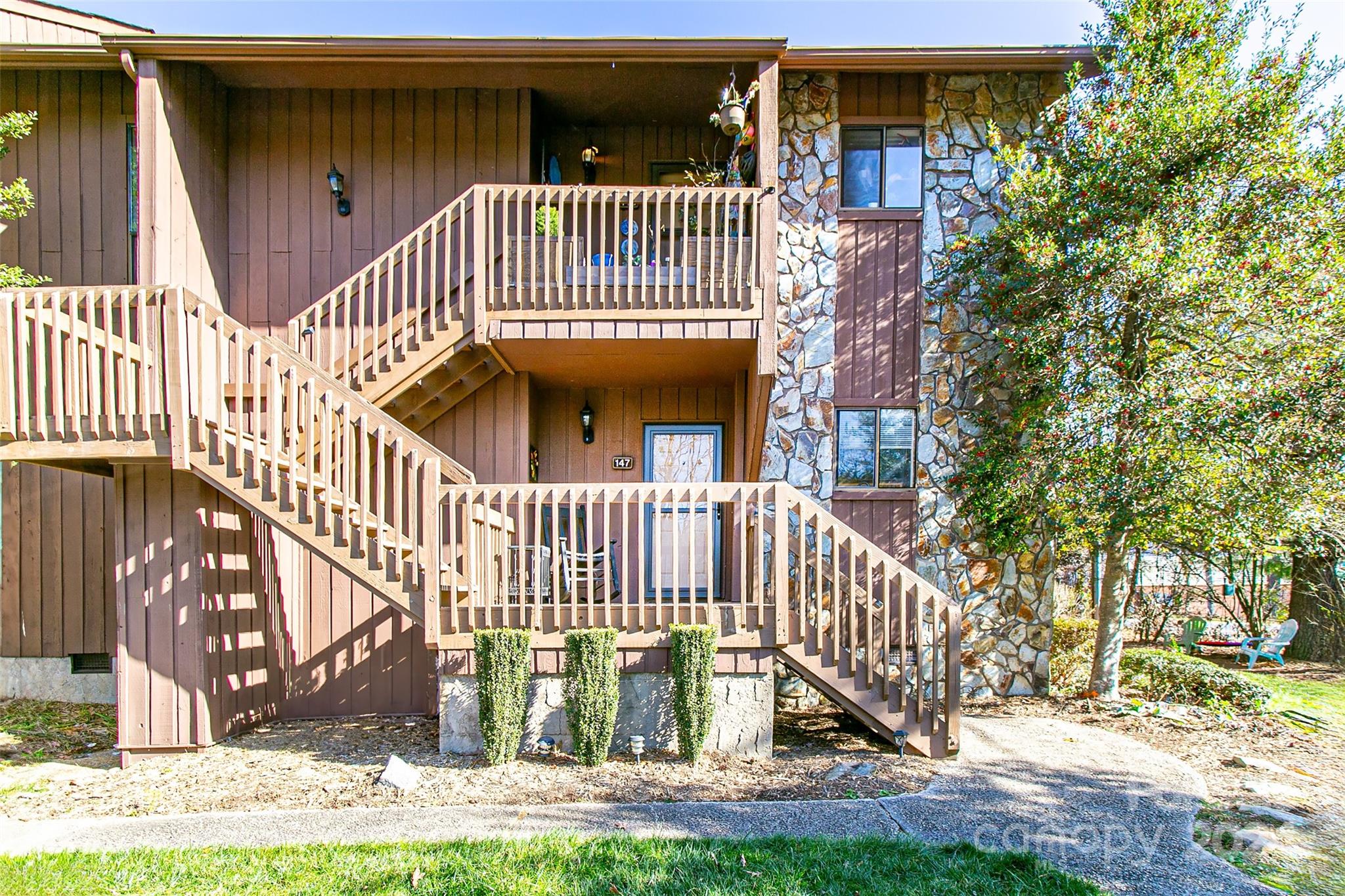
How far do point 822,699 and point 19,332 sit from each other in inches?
297

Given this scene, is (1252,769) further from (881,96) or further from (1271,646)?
(881,96)

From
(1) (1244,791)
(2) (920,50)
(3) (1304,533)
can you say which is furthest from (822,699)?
A: (2) (920,50)

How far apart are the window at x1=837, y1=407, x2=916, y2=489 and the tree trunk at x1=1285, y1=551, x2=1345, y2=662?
6.23 metres

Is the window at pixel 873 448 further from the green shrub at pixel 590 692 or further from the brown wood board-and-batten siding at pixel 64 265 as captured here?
the brown wood board-and-batten siding at pixel 64 265

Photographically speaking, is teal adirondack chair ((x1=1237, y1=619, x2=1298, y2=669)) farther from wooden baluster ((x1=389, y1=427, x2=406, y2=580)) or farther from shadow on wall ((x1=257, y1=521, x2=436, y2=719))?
wooden baluster ((x1=389, y1=427, x2=406, y2=580))

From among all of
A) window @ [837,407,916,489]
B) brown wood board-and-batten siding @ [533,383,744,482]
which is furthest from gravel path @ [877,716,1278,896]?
brown wood board-and-batten siding @ [533,383,744,482]

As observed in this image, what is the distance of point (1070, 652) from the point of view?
793 cm

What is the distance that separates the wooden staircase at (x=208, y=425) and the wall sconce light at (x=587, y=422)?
251 cm

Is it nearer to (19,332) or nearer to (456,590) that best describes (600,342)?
(456,590)

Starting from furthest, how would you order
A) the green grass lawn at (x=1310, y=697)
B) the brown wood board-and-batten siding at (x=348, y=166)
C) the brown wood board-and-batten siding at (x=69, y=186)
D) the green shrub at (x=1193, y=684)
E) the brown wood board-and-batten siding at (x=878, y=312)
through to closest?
the brown wood board-and-batten siding at (x=878, y=312) → the brown wood board-and-batten siding at (x=348, y=166) → the brown wood board-and-batten siding at (x=69, y=186) → the green shrub at (x=1193, y=684) → the green grass lawn at (x=1310, y=697)

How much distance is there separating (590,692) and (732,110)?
5.13 metres

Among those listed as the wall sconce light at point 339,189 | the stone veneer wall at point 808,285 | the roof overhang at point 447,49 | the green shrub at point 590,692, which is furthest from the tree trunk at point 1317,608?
the wall sconce light at point 339,189

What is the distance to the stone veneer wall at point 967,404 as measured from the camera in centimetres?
732

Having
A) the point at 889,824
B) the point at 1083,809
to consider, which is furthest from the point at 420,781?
the point at 1083,809
